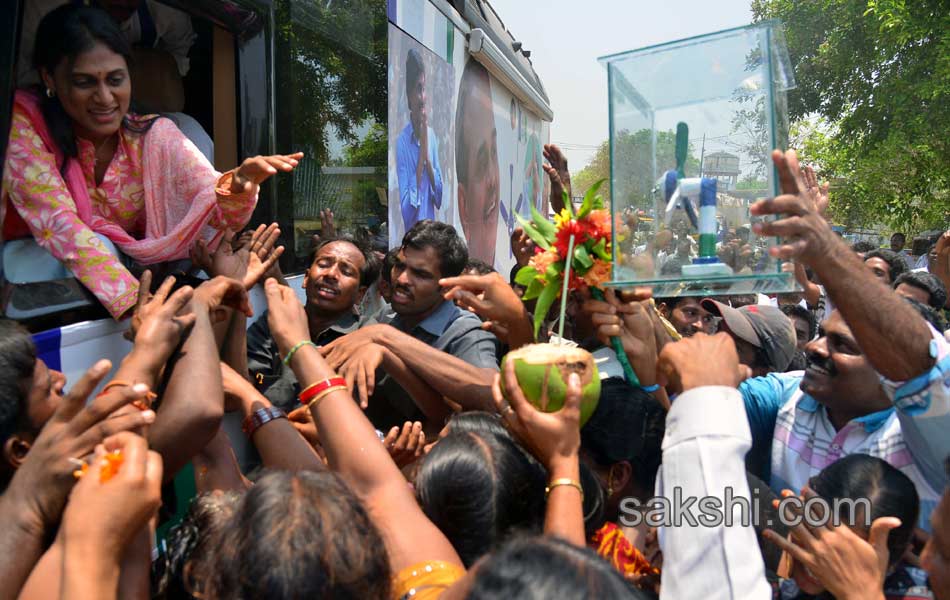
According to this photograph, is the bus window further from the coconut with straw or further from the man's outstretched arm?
the man's outstretched arm

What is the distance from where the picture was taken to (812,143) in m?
15.0

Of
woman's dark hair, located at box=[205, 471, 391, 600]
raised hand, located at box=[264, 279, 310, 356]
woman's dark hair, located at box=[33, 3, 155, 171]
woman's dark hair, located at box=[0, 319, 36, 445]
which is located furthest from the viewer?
woman's dark hair, located at box=[33, 3, 155, 171]

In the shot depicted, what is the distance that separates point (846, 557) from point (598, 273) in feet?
2.57

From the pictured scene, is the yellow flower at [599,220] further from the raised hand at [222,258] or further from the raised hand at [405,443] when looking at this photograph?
the raised hand at [222,258]

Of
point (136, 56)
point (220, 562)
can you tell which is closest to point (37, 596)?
point (220, 562)

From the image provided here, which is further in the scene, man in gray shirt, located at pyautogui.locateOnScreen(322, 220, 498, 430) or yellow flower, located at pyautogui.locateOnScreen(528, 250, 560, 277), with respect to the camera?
man in gray shirt, located at pyautogui.locateOnScreen(322, 220, 498, 430)

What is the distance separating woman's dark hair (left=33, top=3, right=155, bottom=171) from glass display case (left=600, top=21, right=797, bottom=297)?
54.2 inches

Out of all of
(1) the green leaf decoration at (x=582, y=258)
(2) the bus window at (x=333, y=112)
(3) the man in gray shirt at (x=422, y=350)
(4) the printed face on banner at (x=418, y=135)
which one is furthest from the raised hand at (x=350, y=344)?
(4) the printed face on banner at (x=418, y=135)

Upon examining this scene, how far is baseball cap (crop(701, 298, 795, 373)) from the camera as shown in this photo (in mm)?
3311

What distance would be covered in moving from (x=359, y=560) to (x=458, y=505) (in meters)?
0.38

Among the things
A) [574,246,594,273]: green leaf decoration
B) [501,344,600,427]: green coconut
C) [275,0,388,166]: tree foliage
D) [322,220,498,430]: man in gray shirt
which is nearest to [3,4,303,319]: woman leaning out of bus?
[322,220,498,430]: man in gray shirt

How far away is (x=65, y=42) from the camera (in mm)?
2123

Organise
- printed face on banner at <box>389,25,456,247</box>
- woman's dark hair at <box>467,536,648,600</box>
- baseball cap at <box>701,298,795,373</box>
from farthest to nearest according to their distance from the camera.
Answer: printed face on banner at <box>389,25,456,247</box>, baseball cap at <box>701,298,795,373</box>, woman's dark hair at <box>467,536,648,600</box>

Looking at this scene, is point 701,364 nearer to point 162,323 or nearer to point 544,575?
point 544,575
